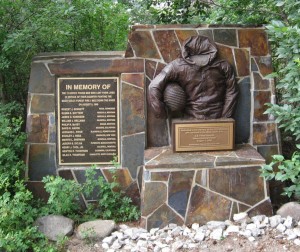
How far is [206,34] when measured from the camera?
186 inches

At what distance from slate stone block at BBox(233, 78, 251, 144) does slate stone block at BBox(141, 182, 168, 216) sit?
3.97 feet

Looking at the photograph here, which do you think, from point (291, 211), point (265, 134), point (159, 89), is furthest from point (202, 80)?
point (291, 211)

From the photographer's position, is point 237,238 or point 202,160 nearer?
point 237,238

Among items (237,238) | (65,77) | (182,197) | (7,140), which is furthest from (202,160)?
(7,140)

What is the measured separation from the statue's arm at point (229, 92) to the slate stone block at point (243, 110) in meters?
0.11

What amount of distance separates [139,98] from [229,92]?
100cm

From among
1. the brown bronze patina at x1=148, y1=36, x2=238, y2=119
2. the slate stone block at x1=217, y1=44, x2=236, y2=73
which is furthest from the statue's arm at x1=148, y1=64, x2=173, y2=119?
the slate stone block at x1=217, y1=44, x2=236, y2=73

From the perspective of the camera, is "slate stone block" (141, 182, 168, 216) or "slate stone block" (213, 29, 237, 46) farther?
"slate stone block" (213, 29, 237, 46)

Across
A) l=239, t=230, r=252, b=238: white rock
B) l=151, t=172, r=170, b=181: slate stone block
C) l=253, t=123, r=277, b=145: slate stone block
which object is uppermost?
l=253, t=123, r=277, b=145: slate stone block

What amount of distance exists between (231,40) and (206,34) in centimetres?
29

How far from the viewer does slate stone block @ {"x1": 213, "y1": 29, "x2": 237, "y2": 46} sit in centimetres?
473

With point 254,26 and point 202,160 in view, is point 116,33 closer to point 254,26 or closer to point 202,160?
point 254,26

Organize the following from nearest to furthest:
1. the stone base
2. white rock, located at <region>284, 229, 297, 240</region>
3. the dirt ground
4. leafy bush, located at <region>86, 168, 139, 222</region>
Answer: the dirt ground → white rock, located at <region>284, 229, 297, 240</region> → the stone base → leafy bush, located at <region>86, 168, 139, 222</region>

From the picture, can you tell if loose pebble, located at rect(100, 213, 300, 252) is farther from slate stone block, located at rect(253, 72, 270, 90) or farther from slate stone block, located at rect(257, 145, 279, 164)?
slate stone block, located at rect(253, 72, 270, 90)
